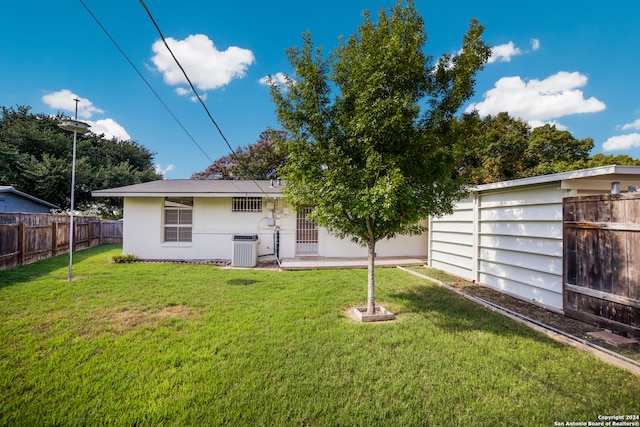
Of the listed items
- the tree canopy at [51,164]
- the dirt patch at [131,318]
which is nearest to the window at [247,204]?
the dirt patch at [131,318]

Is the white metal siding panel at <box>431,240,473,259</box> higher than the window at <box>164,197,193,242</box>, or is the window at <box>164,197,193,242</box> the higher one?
the window at <box>164,197,193,242</box>

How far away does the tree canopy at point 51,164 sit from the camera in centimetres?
1781

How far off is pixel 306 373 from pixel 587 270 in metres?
4.45

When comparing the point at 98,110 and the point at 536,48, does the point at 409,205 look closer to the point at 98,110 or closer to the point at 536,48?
the point at 536,48

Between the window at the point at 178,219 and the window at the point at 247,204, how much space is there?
5.32 feet

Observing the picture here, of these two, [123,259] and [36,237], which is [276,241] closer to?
[123,259]

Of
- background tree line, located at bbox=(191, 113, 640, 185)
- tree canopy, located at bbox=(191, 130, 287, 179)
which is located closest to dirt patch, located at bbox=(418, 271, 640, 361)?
background tree line, located at bbox=(191, 113, 640, 185)

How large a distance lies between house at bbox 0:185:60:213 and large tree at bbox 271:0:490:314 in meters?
15.8

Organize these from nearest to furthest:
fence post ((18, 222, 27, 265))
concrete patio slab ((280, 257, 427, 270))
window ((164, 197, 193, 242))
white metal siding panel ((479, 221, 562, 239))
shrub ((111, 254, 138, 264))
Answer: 1. white metal siding panel ((479, 221, 562, 239))
2. fence post ((18, 222, 27, 265))
3. concrete patio slab ((280, 257, 427, 270))
4. shrub ((111, 254, 138, 264))
5. window ((164, 197, 193, 242))

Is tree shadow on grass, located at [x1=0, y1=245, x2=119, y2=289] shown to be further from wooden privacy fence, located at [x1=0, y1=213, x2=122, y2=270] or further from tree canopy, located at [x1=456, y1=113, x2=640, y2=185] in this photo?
tree canopy, located at [x1=456, y1=113, x2=640, y2=185]

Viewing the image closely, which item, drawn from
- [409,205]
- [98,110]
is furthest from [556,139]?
[98,110]

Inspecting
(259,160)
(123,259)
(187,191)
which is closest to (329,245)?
(187,191)

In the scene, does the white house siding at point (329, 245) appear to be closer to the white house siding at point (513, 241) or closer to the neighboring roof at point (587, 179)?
the white house siding at point (513, 241)

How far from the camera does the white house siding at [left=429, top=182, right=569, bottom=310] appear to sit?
4645mm
